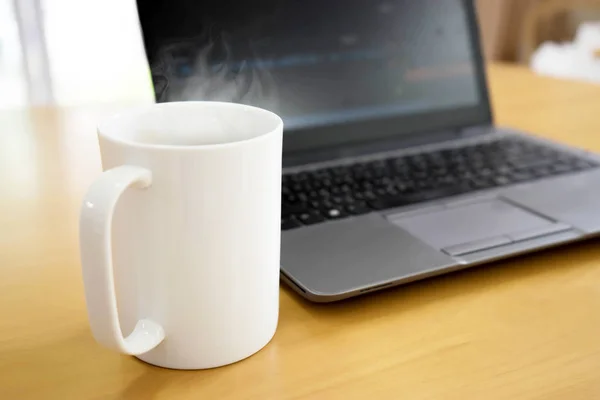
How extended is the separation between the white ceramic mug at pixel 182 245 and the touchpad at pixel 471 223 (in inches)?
7.0

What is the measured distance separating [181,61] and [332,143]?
19cm

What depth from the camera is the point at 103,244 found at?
0.29m

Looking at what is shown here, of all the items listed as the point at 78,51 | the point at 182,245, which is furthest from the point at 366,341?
the point at 78,51

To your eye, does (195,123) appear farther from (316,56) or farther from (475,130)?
(475,130)

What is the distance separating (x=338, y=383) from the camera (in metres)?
0.34

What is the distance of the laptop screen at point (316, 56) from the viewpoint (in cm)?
58

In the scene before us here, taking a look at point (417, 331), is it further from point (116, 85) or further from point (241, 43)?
point (116, 85)

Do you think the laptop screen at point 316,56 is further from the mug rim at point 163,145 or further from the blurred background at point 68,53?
the blurred background at point 68,53

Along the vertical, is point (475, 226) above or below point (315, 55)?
below

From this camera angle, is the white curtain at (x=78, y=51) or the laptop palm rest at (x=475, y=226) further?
the white curtain at (x=78, y=51)

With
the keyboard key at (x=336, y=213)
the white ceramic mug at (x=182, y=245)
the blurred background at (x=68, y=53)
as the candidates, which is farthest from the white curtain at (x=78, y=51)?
the white ceramic mug at (x=182, y=245)

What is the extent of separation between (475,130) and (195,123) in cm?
48

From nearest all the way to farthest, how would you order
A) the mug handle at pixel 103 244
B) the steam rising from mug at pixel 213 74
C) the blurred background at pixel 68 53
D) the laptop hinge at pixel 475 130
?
the mug handle at pixel 103 244, the steam rising from mug at pixel 213 74, the laptop hinge at pixel 475 130, the blurred background at pixel 68 53

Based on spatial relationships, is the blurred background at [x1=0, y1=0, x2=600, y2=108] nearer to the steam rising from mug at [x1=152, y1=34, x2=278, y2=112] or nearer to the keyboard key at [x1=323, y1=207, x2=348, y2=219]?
the steam rising from mug at [x1=152, y1=34, x2=278, y2=112]
